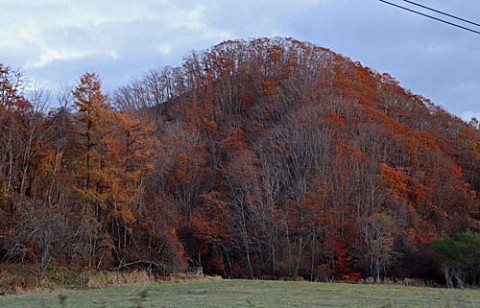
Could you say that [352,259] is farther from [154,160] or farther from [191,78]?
[191,78]

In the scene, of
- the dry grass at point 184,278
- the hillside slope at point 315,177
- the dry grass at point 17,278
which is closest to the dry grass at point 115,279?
the dry grass at point 184,278

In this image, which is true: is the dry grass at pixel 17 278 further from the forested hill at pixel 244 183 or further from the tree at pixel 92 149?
the tree at pixel 92 149

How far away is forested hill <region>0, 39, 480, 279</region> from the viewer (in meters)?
35.0

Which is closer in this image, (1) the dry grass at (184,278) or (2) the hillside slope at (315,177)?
(1) the dry grass at (184,278)

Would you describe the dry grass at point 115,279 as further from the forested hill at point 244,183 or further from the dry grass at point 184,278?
the forested hill at point 244,183

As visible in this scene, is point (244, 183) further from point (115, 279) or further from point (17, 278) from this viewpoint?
point (17, 278)

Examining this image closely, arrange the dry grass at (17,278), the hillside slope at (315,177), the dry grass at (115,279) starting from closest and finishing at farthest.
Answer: the dry grass at (17,278) → the dry grass at (115,279) → the hillside slope at (315,177)

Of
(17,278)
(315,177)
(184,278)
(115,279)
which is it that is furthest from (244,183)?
(17,278)

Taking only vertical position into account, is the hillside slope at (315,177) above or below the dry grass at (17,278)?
above

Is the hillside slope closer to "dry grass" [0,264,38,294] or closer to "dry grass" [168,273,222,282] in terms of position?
"dry grass" [168,273,222,282]

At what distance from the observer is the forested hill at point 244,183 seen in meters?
35.0

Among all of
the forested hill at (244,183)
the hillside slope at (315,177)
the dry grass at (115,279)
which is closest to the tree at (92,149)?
the forested hill at (244,183)

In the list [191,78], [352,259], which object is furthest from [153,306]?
[191,78]

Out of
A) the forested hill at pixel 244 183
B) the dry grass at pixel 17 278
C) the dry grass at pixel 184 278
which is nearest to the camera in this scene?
the dry grass at pixel 17 278
